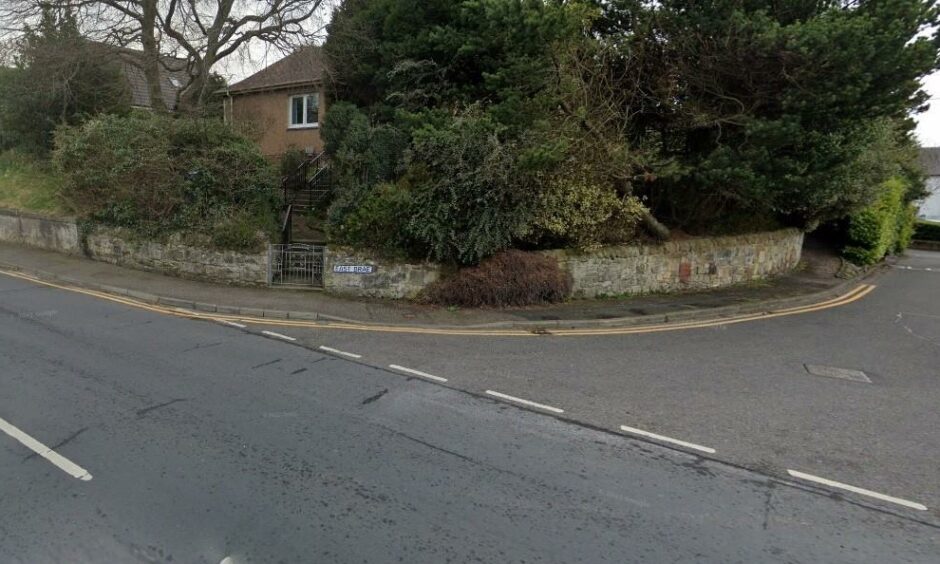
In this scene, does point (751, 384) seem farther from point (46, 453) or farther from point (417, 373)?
point (46, 453)

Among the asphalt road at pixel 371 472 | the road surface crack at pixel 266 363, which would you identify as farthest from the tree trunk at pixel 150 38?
the road surface crack at pixel 266 363

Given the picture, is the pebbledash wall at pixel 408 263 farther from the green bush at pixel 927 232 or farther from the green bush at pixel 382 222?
the green bush at pixel 927 232

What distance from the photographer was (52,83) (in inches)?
665

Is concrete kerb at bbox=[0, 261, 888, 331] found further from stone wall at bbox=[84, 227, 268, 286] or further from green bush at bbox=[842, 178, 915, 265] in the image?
green bush at bbox=[842, 178, 915, 265]

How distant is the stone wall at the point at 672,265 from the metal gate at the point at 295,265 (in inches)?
198

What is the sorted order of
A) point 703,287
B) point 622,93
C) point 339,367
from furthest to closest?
point 703,287, point 622,93, point 339,367

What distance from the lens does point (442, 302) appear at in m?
10.8

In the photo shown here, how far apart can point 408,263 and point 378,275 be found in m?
0.68

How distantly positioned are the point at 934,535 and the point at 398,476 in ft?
12.5

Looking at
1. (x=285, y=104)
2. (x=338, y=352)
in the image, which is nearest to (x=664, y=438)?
(x=338, y=352)

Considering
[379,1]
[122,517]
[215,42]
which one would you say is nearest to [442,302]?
[122,517]

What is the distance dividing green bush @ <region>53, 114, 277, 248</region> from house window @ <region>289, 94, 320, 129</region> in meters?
8.07

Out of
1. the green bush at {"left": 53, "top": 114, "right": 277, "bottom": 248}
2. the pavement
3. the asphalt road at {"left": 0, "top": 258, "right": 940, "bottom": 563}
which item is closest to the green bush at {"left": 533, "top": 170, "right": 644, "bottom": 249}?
the pavement

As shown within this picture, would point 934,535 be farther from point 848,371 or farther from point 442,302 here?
point 442,302
